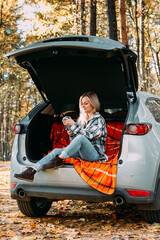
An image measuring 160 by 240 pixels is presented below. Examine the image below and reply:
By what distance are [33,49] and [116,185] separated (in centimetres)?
195

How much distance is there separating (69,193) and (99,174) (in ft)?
1.41

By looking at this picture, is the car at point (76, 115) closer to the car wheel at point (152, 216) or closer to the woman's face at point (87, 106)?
the car wheel at point (152, 216)

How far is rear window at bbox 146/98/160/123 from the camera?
4332 mm

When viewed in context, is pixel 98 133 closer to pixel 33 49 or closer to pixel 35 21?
pixel 33 49

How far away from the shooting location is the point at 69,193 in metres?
4.00

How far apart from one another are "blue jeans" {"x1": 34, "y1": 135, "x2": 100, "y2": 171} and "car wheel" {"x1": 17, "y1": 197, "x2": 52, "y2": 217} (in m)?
0.70

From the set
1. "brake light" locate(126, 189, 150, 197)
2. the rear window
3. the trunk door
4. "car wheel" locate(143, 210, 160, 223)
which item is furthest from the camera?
the rear window

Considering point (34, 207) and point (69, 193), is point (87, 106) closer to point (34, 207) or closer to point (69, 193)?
point (69, 193)

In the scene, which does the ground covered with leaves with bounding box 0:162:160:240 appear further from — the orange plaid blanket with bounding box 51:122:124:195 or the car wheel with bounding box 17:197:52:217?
the orange plaid blanket with bounding box 51:122:124:195

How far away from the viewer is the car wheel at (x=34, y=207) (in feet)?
15.2

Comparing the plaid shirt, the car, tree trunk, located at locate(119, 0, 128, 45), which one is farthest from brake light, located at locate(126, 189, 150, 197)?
tree trunk, located at locate(119, 0, 128, 45)

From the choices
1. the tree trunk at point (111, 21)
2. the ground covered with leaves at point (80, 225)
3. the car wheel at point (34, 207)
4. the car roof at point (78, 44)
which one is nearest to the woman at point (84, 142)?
the car wheel at point (34, 207)

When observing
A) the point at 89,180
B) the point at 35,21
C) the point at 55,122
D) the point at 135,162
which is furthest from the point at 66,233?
the point at 35,21

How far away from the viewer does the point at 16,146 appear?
181 inches
